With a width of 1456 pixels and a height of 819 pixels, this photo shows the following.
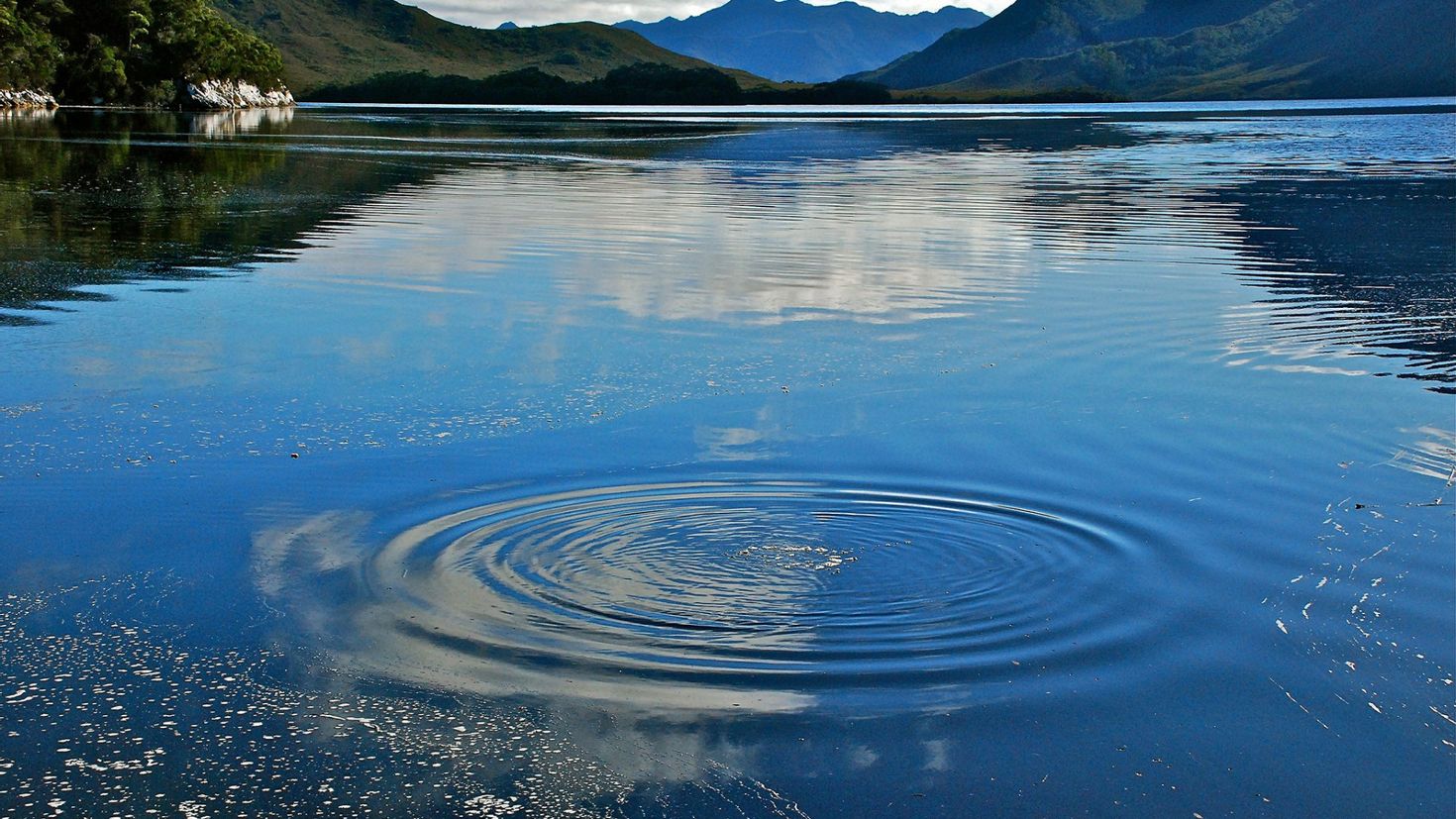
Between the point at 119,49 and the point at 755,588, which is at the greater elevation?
the point at 119,49

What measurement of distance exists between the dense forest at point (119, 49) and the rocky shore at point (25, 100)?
937 mm

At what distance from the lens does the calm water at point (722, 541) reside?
5.23 metres

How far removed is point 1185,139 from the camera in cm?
Result: 7200

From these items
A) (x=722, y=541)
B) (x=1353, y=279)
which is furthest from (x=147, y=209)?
(x=722, y=541)

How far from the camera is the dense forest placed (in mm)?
116188

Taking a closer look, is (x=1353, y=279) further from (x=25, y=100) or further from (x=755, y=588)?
(x=25, y=100)

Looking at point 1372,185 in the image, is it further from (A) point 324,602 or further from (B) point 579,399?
(A) point 324,602

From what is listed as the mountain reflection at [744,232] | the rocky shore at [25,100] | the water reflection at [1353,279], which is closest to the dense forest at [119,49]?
the rocky shore at [25,100]

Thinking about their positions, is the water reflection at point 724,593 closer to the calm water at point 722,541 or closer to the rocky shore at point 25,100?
the calm water at point 722,541

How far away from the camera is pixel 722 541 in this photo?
7.71 metres

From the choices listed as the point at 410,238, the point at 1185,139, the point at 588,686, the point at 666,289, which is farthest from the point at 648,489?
the point at 1185,139

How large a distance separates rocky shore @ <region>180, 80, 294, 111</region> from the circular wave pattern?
14385 centimetres

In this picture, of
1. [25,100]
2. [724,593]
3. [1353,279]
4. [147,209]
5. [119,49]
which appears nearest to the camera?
[724,593]

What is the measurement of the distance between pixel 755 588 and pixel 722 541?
75 cm
